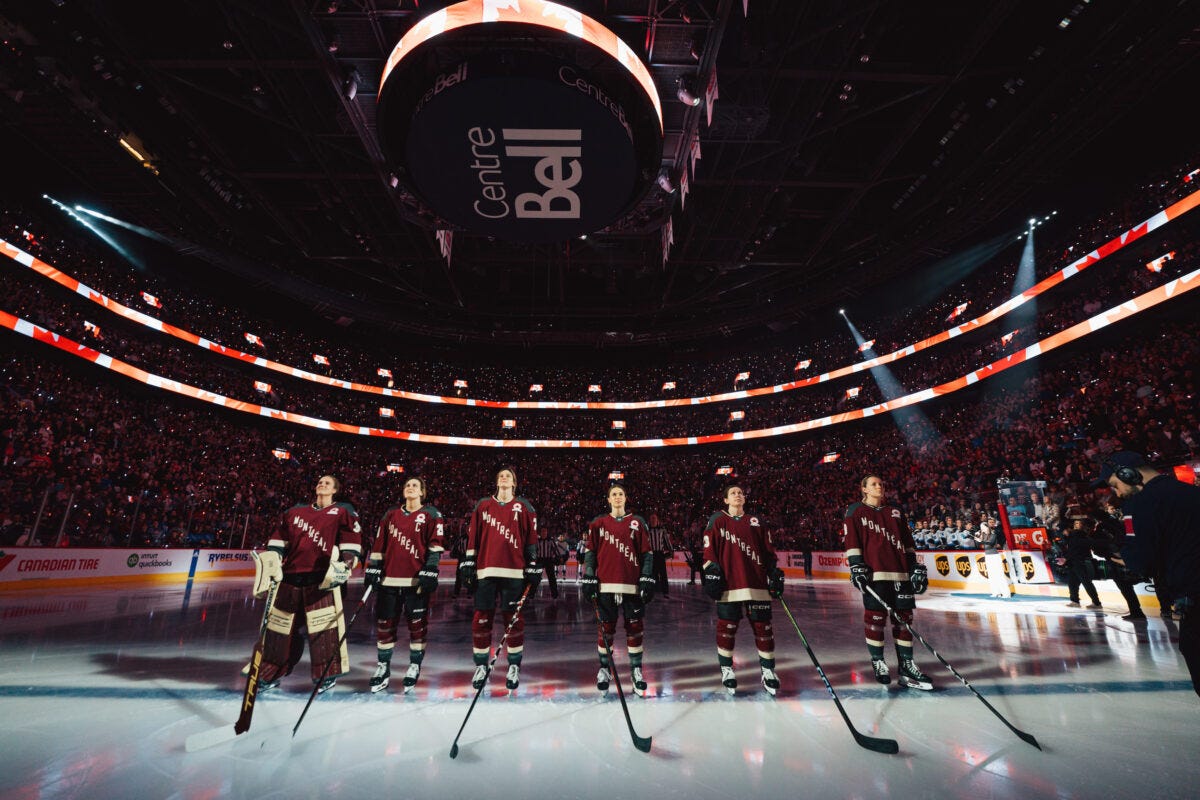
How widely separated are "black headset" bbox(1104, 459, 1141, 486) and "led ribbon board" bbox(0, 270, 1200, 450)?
65.8 ft

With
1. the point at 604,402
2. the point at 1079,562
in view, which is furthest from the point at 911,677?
the point at 604,402

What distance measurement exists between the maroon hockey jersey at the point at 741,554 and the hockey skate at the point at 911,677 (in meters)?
1.52

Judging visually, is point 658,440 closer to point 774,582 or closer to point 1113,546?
point 1113,546

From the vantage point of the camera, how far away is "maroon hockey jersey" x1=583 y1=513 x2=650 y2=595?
5758 millimetres

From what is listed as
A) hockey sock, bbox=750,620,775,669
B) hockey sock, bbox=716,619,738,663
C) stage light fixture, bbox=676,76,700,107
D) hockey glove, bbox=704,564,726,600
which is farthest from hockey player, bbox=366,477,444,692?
stage light fixture, bbox=676,76,700,107

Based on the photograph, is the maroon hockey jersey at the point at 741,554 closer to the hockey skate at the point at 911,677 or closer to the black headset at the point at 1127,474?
the hockey skate at the point at 911,677

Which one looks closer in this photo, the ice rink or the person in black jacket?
the ice rink

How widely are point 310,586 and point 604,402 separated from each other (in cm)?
3533

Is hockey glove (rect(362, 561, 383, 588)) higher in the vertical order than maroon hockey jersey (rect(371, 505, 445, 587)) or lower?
lower

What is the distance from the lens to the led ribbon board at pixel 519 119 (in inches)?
322

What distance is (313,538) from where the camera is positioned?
5211mm

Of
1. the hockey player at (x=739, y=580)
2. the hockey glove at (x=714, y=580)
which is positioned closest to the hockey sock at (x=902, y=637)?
the hockey player at (x=739, y=580)

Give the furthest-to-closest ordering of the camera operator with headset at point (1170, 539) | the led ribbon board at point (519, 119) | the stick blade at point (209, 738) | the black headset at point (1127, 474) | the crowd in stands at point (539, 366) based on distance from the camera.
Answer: the crowd in stands at point (539, 366)
the led ribbon board at point (519, 119)
the black headset at point (1127, 474)
the stick blade at point (209, 738)
the camera operator with headset at point (1170, 539)

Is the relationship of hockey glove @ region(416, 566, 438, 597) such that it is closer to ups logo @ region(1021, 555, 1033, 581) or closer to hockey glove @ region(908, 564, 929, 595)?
hockey glove @ region(908, 564, 929, 595)
